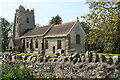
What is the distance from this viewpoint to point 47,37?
3092 cm

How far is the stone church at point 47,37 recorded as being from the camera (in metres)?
28.2

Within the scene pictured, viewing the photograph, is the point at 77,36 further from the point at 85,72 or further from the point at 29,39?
the point at 85,72

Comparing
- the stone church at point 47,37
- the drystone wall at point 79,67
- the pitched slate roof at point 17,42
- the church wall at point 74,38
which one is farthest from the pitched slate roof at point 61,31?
the drystone wall at point 79,67

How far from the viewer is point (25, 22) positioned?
42875 mm

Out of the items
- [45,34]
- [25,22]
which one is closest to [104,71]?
[45,34]

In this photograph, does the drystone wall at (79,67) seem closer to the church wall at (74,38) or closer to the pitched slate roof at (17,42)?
the church wall at (74,38)

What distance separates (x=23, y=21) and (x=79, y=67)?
3894 cm

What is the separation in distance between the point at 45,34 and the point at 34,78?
1013 inches

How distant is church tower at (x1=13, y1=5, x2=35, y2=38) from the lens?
41.9 meters

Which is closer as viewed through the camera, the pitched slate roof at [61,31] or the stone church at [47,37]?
the stone church at [47,37]

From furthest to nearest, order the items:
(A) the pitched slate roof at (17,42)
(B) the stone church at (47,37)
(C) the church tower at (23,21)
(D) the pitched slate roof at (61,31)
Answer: (C) the church tower at (23,21)
(A) the pitched slate roof at (17,42)
(D) the pitched slate roof at (61,31)
(B) the stone church at (47,37)

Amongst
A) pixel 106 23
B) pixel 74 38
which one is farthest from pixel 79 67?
pixel 74 38

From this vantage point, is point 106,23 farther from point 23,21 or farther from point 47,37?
point 23,21

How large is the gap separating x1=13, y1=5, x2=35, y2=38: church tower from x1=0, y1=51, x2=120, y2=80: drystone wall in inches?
1406
